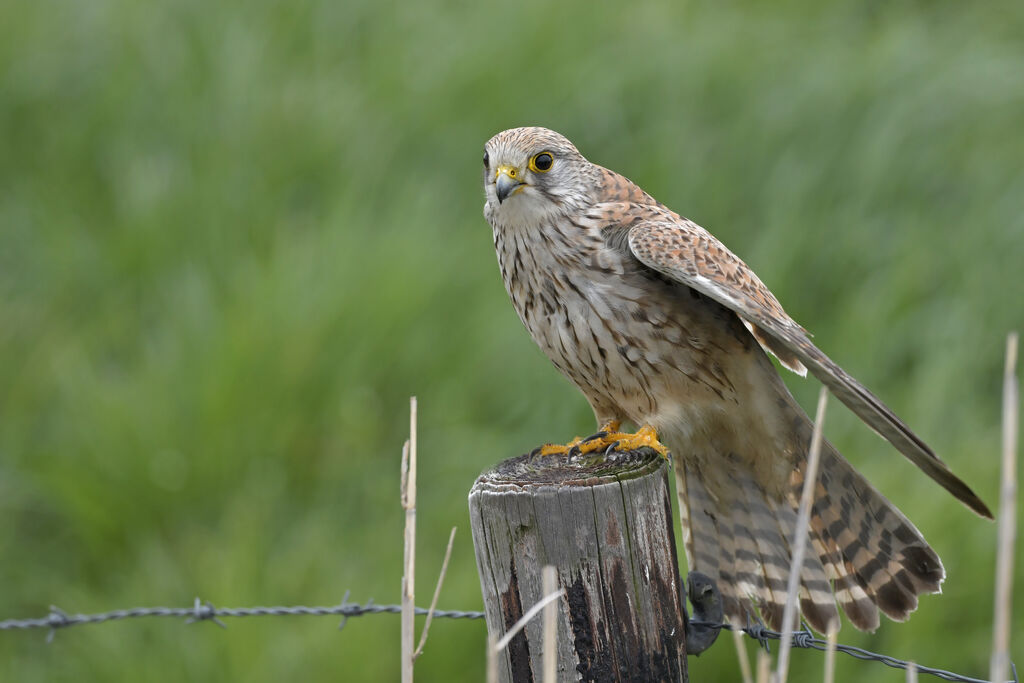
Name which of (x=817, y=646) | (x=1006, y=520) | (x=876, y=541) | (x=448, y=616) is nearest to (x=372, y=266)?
(x=448, y=616)

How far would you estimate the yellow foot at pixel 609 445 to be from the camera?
9.66ft

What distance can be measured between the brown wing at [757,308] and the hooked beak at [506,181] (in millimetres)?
337

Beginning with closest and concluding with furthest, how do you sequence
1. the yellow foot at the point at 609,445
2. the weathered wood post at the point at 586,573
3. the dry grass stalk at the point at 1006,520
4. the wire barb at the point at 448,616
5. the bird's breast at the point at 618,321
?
1. the dry grass stalk at the point at 1006,520
2. the weathered wood post at the point at 586,573
3. the wire barb at the point at 448,616
4. the yellow foot at the point at 609,445
5. the bird's breast at the point at 618,321

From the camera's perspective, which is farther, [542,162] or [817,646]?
[542,162]

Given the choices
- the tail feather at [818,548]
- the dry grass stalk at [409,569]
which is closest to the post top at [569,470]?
the dry grass stalk at [409,569]

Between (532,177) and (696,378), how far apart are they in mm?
694

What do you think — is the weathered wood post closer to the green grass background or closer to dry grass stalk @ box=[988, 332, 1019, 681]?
dry grass stalk @ box=[988, 332, 1019, 681]

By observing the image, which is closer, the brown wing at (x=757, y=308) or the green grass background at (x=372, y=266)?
the brown wing at (x=757, y=308)

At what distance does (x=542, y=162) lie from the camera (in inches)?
129

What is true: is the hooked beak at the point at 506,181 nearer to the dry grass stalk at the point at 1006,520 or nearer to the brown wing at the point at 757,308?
the brown wing at the point at 757,308

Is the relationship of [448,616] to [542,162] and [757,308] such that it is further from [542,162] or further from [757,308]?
[542,162]

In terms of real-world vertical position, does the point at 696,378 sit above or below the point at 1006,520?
above

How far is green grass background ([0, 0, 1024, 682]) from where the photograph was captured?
15.1 ft

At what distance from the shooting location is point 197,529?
4809mm
